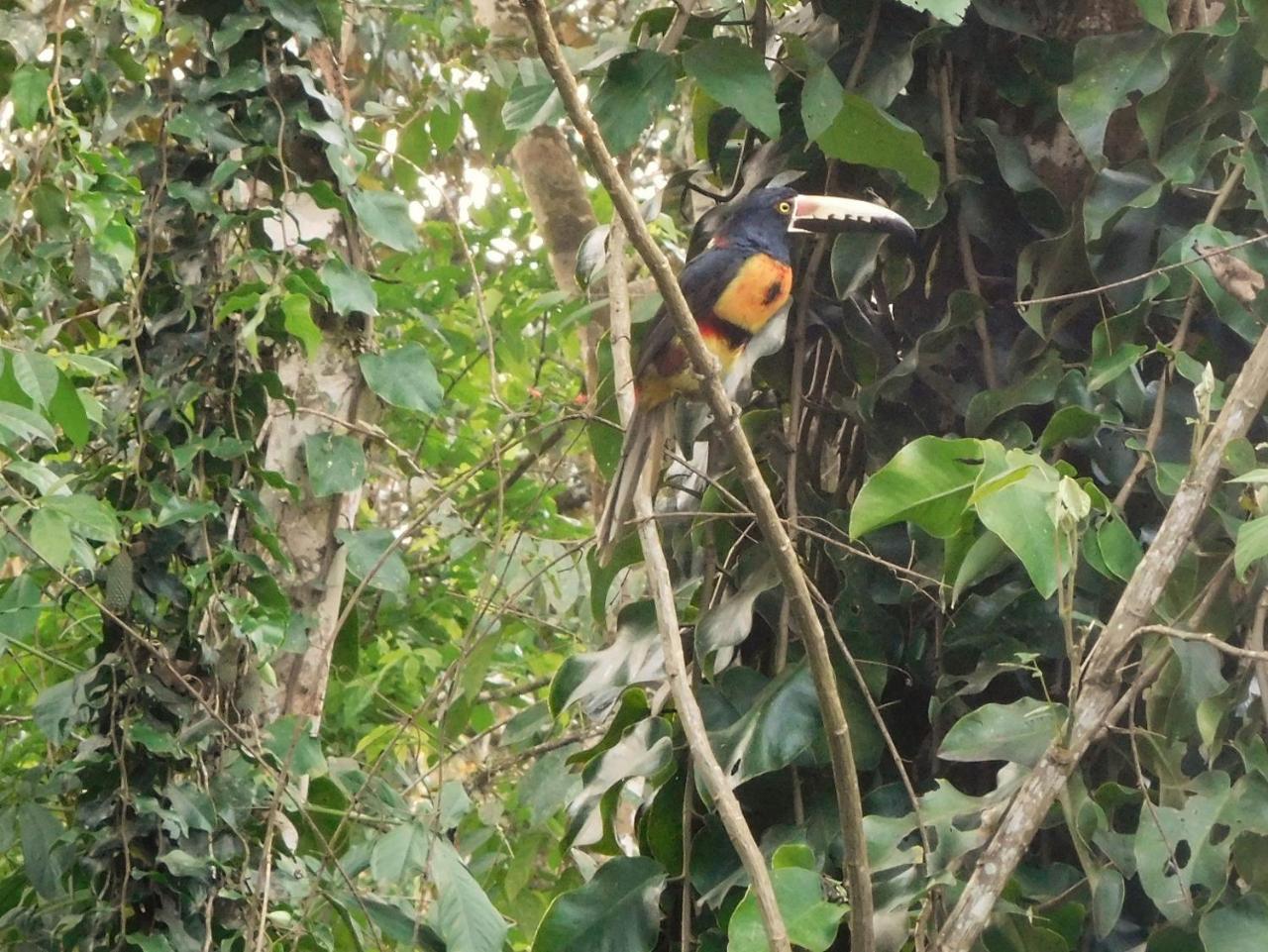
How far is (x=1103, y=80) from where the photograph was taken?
6.83 ft

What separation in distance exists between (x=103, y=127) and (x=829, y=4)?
119 centimetres

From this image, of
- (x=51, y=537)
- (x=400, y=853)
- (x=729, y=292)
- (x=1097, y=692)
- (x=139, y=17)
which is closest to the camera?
(x=1097, y=692)

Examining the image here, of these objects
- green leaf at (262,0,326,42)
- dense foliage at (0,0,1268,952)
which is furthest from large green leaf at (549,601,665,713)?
green leaf at (262,0,326,42)

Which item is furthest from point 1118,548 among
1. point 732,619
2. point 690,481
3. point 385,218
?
point 385,218

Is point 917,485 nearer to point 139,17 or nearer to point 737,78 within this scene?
point 737,78

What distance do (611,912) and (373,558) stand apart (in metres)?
0.75

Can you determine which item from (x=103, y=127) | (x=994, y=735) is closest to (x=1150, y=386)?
(x=994, y=735)

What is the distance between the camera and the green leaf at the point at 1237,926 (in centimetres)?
157

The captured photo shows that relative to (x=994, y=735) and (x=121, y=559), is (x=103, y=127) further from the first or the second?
(x=994, y=735)

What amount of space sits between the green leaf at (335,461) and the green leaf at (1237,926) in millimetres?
1409

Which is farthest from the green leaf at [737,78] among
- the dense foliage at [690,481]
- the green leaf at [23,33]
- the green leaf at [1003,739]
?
the green leaf at [23,33]

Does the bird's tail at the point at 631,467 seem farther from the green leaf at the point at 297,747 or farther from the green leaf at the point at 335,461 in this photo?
the green leaf at the point at 297,747

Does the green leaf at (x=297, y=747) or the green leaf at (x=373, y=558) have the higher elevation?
the green leaf at (x=373, y=558)

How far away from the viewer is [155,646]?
2057 mm
